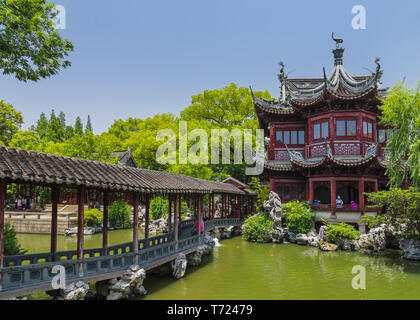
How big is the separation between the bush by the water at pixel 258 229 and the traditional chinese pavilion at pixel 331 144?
9.84ft

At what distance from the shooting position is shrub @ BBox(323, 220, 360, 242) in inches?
642

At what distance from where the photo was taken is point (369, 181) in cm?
1908

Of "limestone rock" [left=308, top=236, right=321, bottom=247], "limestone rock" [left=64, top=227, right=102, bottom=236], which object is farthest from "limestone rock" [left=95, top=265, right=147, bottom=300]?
"limestone rock" [left=64, top=227, right=102, bottom=236]

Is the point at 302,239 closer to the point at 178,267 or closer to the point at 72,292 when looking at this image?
the point at 178,267

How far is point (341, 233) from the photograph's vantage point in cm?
1639

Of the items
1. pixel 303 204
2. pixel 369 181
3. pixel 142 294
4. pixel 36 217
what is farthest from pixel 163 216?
pixel 142 294

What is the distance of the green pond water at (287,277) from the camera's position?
30.8 feet

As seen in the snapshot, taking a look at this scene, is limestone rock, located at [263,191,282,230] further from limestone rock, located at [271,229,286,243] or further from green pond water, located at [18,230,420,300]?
green pond water, located at [18,230,420,300]

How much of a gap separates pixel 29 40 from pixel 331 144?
1635 cm

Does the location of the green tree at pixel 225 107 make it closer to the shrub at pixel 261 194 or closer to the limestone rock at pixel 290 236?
the shrub at pixel 261 194

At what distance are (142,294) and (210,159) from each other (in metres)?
20.3

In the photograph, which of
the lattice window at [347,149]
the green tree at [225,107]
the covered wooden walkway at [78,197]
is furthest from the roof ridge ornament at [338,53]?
the covered wooden walkway at [78,197]

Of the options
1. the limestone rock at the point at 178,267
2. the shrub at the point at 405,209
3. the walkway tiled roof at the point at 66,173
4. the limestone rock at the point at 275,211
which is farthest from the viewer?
the limestone rock at the point at 275,211
